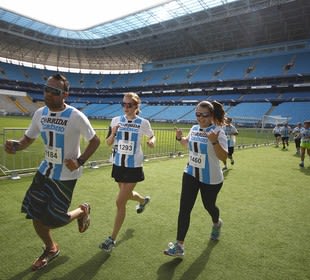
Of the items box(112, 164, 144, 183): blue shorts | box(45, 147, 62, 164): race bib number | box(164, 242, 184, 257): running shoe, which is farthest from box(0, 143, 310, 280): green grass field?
box(45, 147, 62, 164): race bib number

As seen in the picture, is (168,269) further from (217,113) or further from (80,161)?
(217,113)

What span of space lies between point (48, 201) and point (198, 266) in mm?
2050

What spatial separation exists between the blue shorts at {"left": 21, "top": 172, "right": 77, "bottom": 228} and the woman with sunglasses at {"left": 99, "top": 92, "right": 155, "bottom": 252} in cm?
94

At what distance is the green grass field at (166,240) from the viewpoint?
344cm

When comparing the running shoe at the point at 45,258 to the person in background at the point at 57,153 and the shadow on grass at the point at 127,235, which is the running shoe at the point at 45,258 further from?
the shadow on grass at the point at 127,235

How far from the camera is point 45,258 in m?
3.47

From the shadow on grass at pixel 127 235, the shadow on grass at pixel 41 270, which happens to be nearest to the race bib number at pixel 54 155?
the shadow on grass at pixel 41 270

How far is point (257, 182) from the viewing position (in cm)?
840

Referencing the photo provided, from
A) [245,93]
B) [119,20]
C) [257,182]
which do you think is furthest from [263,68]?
[257,182]

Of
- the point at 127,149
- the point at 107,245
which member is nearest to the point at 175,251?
the point at 107,245

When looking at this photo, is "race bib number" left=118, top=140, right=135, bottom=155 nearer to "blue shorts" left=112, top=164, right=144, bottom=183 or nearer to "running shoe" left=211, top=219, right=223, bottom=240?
"blue shorts" left=112, top=164, right=144, bottom=183

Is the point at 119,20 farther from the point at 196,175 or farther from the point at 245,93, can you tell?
the point at 196,175

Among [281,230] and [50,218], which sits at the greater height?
[50,218]

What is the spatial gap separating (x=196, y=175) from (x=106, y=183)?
13.5 ft
